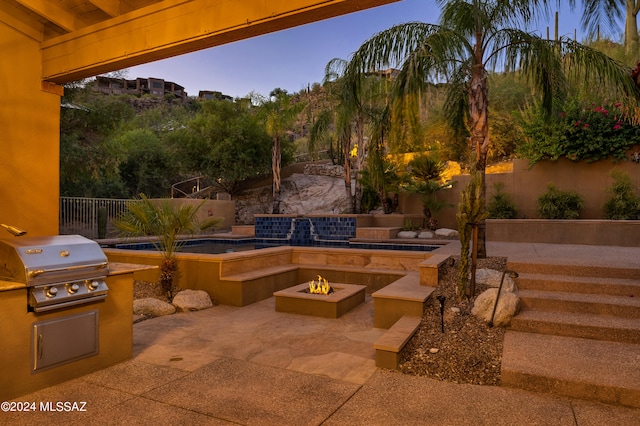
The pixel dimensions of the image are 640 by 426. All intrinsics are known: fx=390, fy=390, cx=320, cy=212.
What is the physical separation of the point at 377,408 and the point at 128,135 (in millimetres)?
27474

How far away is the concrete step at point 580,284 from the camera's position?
16.3ft

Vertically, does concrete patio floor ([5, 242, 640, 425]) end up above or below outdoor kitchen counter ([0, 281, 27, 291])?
below

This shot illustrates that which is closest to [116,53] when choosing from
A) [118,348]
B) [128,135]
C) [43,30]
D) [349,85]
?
[43,30]

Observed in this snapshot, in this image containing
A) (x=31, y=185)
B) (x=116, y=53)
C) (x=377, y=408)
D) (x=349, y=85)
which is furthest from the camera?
(x=349, y=85)

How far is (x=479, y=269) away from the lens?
19.8ft

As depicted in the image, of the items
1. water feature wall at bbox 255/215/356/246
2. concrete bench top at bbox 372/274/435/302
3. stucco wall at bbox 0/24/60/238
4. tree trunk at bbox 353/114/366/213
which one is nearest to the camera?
stucco wall at bbox 0/24/60/238

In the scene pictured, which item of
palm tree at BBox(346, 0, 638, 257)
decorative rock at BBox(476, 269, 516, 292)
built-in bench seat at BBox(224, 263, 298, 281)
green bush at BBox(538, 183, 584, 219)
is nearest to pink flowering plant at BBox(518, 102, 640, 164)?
green bush at BBox(538, 183, 584, 219)

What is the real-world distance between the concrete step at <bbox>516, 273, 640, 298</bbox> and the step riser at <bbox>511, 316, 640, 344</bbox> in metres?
1.08

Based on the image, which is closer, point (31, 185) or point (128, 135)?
point (31, 185)

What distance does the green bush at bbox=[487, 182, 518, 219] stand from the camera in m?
12.0

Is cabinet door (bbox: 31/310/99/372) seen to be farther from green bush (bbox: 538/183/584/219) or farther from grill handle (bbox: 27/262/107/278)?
green bush (bbox: 538/183/584/219)

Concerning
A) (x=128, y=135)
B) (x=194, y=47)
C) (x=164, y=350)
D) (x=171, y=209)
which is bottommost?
(x=164, y=350)

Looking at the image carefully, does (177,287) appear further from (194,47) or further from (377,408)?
(377,408)

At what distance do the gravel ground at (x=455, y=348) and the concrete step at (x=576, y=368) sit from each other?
0.16 m
